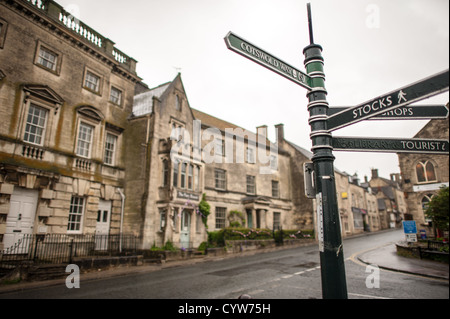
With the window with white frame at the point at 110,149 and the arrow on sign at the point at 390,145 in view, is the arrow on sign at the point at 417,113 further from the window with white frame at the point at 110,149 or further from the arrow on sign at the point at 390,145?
the window with white frame at the point at 110,149

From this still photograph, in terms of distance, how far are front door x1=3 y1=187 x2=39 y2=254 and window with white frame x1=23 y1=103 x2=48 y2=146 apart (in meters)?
2.73

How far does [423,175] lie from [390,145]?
25.7 metres

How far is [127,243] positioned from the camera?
18203mm

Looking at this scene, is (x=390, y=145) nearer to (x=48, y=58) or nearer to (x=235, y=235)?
(x=48, y=58)

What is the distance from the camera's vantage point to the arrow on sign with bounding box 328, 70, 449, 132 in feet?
8.31

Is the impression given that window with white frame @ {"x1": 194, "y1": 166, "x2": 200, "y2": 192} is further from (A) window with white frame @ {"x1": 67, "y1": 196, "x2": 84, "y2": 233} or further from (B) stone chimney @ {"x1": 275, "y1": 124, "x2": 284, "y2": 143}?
(B) stone chimney @ {"x1": 275, "y1": 124, "x2": 284, "y2": 143}

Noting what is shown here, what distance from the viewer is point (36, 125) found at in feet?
47.8

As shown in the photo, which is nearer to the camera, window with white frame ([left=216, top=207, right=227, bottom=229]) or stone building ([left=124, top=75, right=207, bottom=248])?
stone building ([left=124, top=75, right=207, bottom=248])

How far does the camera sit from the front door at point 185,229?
2030 cm

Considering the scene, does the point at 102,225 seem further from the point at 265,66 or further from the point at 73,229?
the point at 265,66

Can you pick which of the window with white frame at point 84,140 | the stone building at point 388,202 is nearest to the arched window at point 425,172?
the window with white frame at point 84,140

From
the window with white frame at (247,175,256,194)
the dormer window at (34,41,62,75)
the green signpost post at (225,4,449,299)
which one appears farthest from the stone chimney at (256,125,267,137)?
the green signpost post at (225,4,449,299)

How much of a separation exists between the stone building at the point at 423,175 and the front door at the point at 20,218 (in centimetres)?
2625
